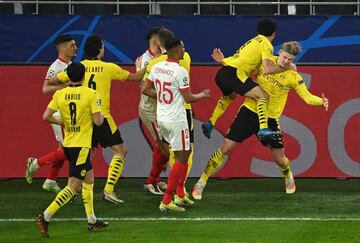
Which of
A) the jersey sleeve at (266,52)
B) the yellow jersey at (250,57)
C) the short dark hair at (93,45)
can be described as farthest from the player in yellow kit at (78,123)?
the jersey sleeve at (266,52)

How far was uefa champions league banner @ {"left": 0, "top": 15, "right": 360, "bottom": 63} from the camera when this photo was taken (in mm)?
16906

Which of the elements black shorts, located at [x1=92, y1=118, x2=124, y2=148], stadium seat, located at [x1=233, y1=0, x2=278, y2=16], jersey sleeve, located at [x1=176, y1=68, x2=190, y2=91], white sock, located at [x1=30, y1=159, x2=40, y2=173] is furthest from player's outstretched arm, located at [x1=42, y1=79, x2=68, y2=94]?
stadium seat, located at [x1=233, y1=0, x2=278, y2=16]

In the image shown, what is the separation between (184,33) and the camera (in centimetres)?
1698

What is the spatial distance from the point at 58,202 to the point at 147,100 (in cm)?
303

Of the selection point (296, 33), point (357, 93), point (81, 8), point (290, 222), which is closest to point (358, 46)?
point (296, 33)

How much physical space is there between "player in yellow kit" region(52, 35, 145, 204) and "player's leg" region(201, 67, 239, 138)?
1079 millimetres

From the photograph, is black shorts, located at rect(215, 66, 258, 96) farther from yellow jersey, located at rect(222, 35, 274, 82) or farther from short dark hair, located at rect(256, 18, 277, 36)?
short dark hair, located at rect(256, 18, 277, 36)

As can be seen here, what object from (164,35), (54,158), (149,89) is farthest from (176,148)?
(54,158)

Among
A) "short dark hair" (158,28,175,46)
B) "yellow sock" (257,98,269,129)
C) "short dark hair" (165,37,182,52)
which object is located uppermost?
"short dark hair" (158,28,175,46)

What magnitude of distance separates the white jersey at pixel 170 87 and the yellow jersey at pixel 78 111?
3.70 feet

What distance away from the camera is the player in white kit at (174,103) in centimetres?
989

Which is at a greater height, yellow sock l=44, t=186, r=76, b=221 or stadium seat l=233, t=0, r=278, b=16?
stadium seat l=233, t=0, r=278, b=16

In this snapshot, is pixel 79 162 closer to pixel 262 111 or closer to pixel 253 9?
pixel 262 111

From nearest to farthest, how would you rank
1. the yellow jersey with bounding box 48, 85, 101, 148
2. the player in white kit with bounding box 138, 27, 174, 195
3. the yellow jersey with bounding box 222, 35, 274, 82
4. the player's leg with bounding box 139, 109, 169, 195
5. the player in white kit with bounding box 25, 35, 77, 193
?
the yellow jersey with bounding box 48, 85, 101, 148, the yellow jersey with bounding box 222, 35, 274, 82, the player in white kit with bounding box 138, 27, 174, 195, the player's leg with bounding box 139, 109, 169, 195, the player in white kit with bounding box 25, 35, 77, 193
